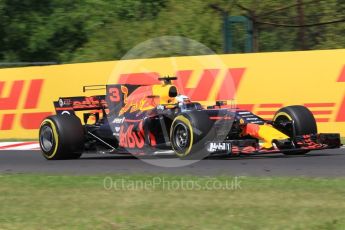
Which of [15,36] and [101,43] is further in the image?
[15,36]

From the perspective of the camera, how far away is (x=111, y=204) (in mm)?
7004

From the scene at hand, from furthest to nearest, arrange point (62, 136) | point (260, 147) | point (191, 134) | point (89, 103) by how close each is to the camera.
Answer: point (89, 103)
point (62, 136)
point (260, 147)
point (191, 134)

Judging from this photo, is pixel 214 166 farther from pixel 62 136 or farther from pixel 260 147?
pixel 62 136

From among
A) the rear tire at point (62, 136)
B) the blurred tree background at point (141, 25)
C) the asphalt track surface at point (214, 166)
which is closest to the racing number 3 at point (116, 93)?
the rear tire at point (62, 136)

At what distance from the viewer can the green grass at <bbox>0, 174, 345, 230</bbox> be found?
19.6ft

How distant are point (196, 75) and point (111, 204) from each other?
29.3ft

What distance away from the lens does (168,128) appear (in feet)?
36.6

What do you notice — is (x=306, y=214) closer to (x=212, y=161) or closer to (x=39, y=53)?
(x=212, y=161)

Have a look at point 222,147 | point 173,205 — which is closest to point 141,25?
point 222,147

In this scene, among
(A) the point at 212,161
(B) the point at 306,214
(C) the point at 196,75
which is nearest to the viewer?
(B) the point at 306,214

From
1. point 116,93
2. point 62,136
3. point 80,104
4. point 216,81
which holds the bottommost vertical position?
point 62,136

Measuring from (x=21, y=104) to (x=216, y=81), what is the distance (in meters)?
5.14

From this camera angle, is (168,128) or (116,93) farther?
(116,93)

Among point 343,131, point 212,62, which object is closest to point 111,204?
point 343,131
